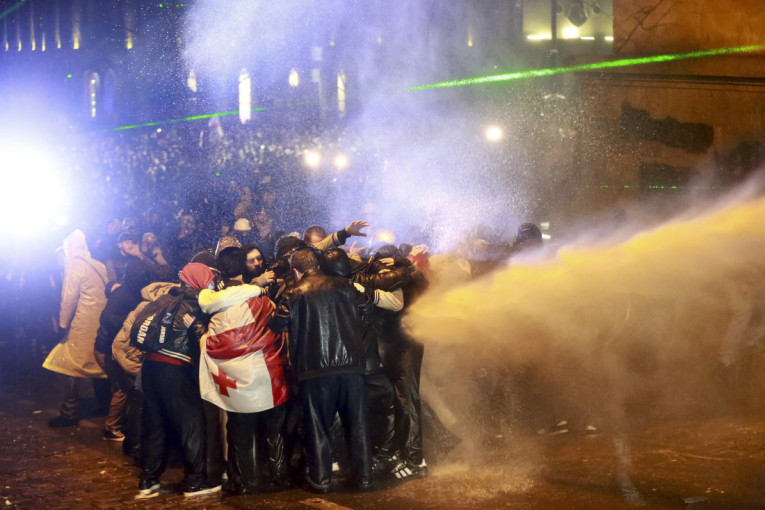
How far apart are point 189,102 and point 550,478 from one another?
20.2 m

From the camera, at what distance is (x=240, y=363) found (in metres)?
5.52

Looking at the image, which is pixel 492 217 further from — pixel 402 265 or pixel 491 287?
pixel 402 265

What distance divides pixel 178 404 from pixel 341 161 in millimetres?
11955

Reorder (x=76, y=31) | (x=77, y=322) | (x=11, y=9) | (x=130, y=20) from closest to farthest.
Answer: (x=77, y=322), (x=130, y=20), (x=76, y=31), (x=11, y=9)

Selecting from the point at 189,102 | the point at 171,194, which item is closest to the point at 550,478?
the point at 171,194

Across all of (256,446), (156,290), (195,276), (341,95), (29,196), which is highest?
(341,95)

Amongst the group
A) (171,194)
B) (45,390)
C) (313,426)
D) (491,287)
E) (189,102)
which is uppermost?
(189,102)

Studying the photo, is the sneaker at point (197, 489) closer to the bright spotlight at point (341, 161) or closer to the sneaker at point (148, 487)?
the sneaker at point (148, 487)

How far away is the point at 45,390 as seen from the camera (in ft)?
31.8

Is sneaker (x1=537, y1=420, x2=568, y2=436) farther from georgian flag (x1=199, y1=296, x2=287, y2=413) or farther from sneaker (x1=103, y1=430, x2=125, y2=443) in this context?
sneaker (x1=103, y1=430, x2=125, y2=443)

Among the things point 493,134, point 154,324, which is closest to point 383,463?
point 154,324

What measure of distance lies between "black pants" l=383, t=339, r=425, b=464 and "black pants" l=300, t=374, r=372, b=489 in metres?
0.41

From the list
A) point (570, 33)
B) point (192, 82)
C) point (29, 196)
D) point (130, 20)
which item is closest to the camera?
point (29, 196)

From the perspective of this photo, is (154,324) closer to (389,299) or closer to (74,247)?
(389,299)
